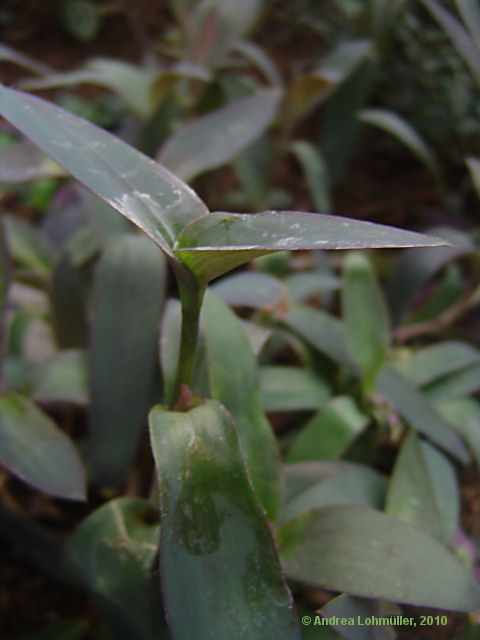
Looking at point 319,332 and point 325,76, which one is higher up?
point 325,76

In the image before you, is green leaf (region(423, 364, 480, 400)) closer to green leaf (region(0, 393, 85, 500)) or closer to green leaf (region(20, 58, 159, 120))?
green leaf (region(0, 393, 85, 500))

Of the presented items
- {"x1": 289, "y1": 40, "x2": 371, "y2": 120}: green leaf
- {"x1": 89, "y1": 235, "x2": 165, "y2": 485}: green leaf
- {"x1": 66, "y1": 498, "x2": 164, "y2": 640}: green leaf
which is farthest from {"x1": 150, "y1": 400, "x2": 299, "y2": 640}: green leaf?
{"x1": 289, "y1": 40, "x2": 371, "y2": 120}: green leaf

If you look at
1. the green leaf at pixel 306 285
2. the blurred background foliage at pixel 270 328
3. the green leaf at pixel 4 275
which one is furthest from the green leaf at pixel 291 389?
the green leaf at pixel 4 275

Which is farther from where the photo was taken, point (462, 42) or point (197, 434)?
point (462, 42)

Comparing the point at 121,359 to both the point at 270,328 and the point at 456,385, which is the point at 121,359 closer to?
the point at 270,328

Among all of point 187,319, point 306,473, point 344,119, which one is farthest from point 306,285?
point 344,119

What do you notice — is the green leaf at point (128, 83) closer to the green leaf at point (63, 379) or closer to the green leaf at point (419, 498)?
the green leaf at point (63, 379)

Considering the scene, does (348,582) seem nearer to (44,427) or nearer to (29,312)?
(44,427)
